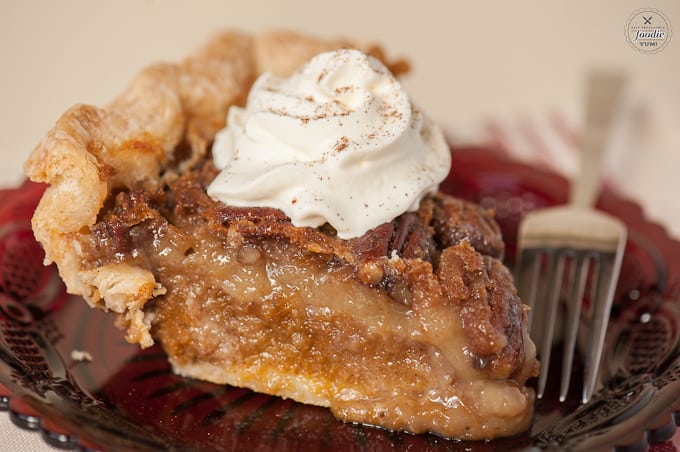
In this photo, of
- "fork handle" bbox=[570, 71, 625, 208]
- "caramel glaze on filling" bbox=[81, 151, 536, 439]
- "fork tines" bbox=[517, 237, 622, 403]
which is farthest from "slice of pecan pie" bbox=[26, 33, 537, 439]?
"fork handle" bbox=[570, 71, 625, 208]

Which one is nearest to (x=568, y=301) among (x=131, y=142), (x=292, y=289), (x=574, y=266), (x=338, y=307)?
(x=574, y=266)

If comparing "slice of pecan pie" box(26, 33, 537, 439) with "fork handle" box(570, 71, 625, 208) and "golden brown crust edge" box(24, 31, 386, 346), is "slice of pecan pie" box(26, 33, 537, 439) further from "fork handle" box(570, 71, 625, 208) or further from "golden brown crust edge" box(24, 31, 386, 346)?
"fork handle" box(570, 71, 625, 208)

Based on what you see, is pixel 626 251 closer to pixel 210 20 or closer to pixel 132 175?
pixel 132 175

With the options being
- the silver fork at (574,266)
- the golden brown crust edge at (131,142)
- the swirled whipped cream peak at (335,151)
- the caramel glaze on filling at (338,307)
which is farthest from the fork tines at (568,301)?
the golden brown crust edge at (131,142)

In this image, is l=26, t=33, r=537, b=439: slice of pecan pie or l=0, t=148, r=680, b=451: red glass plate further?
l=26, t=33, r=537, b=439: slice of pecan pie

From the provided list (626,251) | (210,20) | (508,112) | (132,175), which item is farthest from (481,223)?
(210,20)

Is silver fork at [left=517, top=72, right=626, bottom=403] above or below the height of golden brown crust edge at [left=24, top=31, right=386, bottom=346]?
below

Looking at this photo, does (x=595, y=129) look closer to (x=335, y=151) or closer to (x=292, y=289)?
(x=335, y=151)
